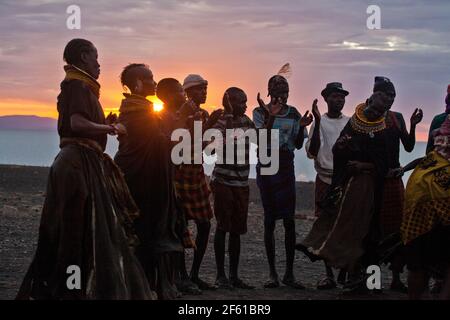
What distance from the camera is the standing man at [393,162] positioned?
354 inches

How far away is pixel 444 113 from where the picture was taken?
918cm

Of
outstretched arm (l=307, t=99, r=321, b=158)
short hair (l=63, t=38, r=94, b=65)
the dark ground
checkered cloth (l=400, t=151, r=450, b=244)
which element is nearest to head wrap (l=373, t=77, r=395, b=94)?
outstretched arm (l=307, t=99, r=321, b=158)

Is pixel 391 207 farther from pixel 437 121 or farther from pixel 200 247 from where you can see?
pixel 200 247

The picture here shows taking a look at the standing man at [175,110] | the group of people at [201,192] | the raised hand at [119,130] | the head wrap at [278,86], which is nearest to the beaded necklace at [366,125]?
the group of people at [201,192]

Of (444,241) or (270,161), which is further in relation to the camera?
(270,161)

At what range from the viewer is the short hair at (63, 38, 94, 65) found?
746cm

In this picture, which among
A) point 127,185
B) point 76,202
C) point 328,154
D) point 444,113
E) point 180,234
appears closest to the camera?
point 76,202

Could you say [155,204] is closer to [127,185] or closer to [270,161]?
[127,185]

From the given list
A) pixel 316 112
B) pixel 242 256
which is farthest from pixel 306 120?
pixel 242 256

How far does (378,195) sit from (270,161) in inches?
52.0

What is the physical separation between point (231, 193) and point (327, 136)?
4.63 ft

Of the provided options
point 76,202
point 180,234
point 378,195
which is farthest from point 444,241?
point 76,202

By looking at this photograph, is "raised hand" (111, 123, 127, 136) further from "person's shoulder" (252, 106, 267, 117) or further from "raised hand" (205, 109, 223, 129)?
"person's shoulder" (252, 106, 267, 117)

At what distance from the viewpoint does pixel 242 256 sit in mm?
12289
